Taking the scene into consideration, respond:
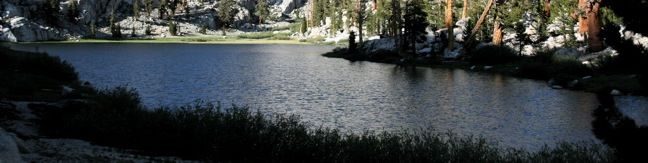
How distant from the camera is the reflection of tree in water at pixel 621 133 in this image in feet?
29.8

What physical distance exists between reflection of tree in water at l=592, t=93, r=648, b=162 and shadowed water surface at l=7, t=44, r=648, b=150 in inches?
697

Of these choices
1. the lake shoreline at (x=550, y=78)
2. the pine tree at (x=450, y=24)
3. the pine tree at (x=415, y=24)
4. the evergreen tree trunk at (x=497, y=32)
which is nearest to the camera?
the lake shoreline at (x=550, y=78)

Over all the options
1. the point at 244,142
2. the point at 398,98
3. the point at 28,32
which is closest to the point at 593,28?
the point at 398,98

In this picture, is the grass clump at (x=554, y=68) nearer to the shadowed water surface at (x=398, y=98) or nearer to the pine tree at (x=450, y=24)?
the shadowed water surface at (x=398, y=98)

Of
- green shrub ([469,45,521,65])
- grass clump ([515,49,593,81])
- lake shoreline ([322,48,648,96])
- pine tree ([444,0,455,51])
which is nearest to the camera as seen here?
lake shoreline ([322,48,648,96])

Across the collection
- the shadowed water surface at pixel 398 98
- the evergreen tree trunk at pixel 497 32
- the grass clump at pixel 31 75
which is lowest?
the shadowed water surface at pixel 398 98

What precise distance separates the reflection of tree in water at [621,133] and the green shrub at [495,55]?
6521 centimetres

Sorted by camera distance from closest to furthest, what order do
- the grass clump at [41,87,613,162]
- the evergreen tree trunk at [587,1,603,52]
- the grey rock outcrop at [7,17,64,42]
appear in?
the grass clump at [41,87,613,162], the evergreen tree trunk at [587,1,603,52], the grey rock outcrop at [7,17,64,42]

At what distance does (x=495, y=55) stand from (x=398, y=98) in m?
33.0

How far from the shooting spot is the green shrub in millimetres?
72625

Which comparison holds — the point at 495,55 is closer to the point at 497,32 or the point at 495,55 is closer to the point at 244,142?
the point at 497,32

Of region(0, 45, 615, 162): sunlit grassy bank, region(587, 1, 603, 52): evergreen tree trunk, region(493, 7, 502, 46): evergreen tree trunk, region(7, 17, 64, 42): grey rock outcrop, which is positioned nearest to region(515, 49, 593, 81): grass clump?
region(587, 1, 603, 52): evergreen tree trunk

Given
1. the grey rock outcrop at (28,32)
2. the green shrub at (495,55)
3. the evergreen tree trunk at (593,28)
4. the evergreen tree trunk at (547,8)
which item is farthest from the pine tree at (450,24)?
the grey rock outcrop at (28,32)

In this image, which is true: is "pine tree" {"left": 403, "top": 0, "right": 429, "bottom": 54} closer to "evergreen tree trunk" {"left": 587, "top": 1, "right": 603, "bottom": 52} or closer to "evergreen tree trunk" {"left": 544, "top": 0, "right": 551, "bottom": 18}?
"evergreen tree trunk" {"left": 544, "top": 0, "right": 551, "bottom": 18}
